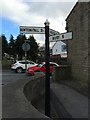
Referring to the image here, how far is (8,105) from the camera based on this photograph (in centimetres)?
686

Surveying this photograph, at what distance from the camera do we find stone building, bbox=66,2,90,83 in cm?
1518

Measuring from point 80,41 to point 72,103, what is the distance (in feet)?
16.6

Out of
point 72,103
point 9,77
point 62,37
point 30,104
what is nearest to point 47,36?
point 62,37

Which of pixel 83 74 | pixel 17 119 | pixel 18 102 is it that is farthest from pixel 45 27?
pixel 83 74

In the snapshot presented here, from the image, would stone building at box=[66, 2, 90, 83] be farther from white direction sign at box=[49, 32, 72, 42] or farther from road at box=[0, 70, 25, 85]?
white direction sign at box=[49, 32, 72, 42]

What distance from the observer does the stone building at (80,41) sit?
49.8ft

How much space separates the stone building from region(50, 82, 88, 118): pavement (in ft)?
4.96

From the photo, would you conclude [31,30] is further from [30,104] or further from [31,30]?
[30,104]

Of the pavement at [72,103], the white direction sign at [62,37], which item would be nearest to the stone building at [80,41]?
the pavement at [72,103]

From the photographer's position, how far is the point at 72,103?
11.9m

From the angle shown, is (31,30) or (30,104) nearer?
(30,104)

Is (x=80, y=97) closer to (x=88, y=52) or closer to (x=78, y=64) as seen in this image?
(x=88, y=52)

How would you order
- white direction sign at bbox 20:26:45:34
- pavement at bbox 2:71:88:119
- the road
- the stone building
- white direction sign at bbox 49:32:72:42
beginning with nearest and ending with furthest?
pavement at bbox 2:71:88:119 → white direction sign at bbox 49:32:72:42 → white direction sign at bbox 20:26:45:34 → the stone building → the road

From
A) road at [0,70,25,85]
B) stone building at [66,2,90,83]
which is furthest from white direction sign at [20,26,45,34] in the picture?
road at [0,70,25,85]
